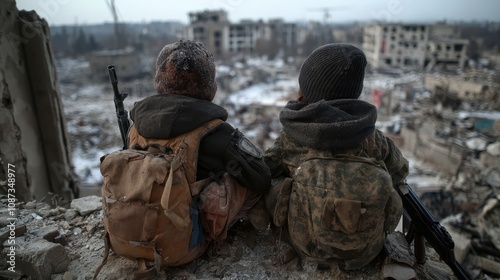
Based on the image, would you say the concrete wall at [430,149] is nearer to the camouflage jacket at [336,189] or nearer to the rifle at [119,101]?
the camouflage jacket at [336,189]

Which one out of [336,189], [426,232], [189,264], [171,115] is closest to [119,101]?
[171,115]

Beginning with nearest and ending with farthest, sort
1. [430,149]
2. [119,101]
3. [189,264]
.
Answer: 1. [189,264]
2. [119,101]
3. [430,149]

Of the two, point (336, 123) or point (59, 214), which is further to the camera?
point (59, 214)

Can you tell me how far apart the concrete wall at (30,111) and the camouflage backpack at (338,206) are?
2.79 metres

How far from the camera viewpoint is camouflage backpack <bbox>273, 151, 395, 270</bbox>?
1541mm

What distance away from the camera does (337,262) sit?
70.8 inches

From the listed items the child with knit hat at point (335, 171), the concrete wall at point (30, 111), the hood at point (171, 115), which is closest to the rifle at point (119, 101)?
the hood at point (171, 115)

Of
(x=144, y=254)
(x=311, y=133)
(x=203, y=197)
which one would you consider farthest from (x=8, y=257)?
(x=311, y=133)

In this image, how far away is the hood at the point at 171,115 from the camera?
1.61m

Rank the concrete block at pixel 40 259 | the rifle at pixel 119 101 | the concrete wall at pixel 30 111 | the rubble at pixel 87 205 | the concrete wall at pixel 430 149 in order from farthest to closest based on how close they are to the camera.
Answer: the concrete wall at pixel 430 149
the concrete wall at pixel 30 111
the rubble at pixel 87 205
the rifle at pixel 119 101
the concrete block at pixel 40 259

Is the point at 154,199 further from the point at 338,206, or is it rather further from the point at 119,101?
the point at 119,101

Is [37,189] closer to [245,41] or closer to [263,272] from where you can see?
[263,272]

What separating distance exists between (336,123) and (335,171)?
236 millimetres

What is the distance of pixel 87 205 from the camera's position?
2.53 m
